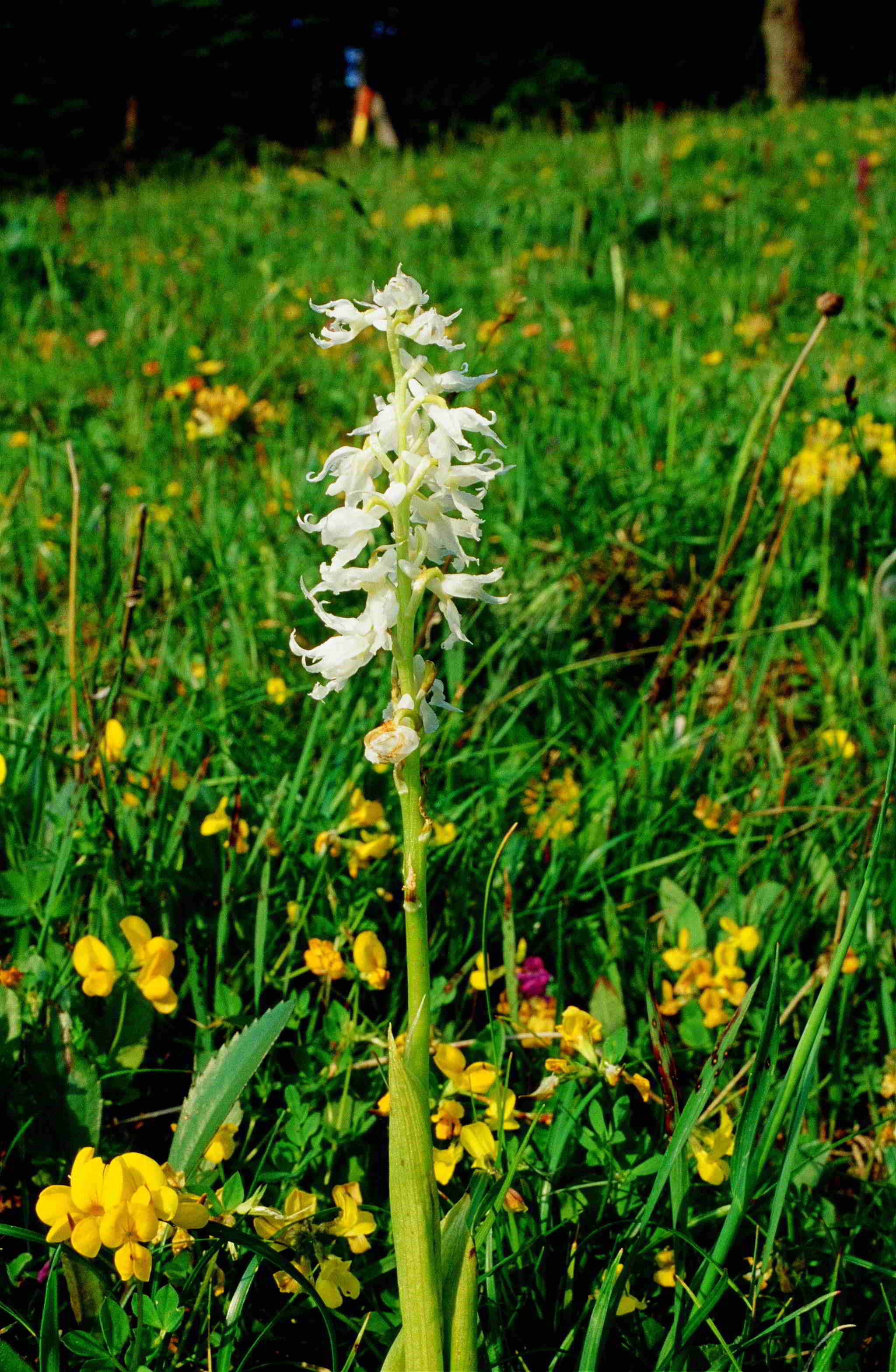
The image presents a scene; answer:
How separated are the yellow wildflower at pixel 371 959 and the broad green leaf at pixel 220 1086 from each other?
0.23m

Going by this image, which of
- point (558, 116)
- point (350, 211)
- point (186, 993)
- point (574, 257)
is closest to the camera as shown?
point (186, 993)

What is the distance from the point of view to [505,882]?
124cm

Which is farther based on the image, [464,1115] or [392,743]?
[464,1115]

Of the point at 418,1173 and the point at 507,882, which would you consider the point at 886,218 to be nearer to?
the point at 507,882

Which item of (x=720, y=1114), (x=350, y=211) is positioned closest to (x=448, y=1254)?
(x=720, y=1114)

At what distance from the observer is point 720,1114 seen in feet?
3.87

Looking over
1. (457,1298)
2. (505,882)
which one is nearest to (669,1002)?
(505,882)

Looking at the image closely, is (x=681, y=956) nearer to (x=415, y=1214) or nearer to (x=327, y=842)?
(x=327, y=842)

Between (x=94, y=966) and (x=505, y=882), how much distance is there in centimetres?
47

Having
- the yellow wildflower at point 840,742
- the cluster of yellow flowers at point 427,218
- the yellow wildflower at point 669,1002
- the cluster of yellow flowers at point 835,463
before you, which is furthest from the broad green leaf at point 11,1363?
the cluster of yellow flowers at point 427,218

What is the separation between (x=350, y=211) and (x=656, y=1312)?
6287 millimetres

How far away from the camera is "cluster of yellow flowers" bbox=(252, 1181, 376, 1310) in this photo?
95cm

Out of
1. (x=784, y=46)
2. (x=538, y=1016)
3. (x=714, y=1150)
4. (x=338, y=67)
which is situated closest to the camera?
(x=714, y=1150)

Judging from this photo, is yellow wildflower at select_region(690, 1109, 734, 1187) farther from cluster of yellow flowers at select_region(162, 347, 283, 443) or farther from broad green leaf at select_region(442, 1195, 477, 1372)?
cluster of yellow flowers at select_region(162, 347, 283, 443)
